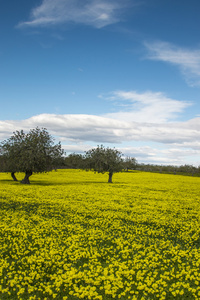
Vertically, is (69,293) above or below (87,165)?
below

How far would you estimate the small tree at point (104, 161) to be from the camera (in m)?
55.7

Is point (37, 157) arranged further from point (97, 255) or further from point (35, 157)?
point (97, 255)

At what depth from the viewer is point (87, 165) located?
57438 mm

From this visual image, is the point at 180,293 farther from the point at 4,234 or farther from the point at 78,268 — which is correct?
the point at 4,234

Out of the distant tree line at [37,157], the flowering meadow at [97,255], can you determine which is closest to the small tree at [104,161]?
the distant tree line at [37,157]

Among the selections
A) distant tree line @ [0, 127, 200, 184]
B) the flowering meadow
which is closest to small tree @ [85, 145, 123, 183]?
distant tree line @ [0, 127, 200, 184]

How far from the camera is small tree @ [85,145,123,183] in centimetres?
5569

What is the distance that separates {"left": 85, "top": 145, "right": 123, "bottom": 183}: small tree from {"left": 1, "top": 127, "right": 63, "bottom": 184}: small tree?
847 cm

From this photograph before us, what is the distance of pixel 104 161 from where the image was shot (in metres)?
55.1

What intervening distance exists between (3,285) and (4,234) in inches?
244

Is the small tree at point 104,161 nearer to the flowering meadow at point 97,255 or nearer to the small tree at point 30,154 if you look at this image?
the small tree at point 30,154

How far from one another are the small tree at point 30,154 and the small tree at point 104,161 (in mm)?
8471

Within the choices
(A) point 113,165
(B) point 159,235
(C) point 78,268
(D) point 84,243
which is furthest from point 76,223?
(A) point 113,165

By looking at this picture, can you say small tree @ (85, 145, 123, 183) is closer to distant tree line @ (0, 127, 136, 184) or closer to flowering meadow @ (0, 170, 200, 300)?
distant tree line @ (0, 127, 136, 184)
